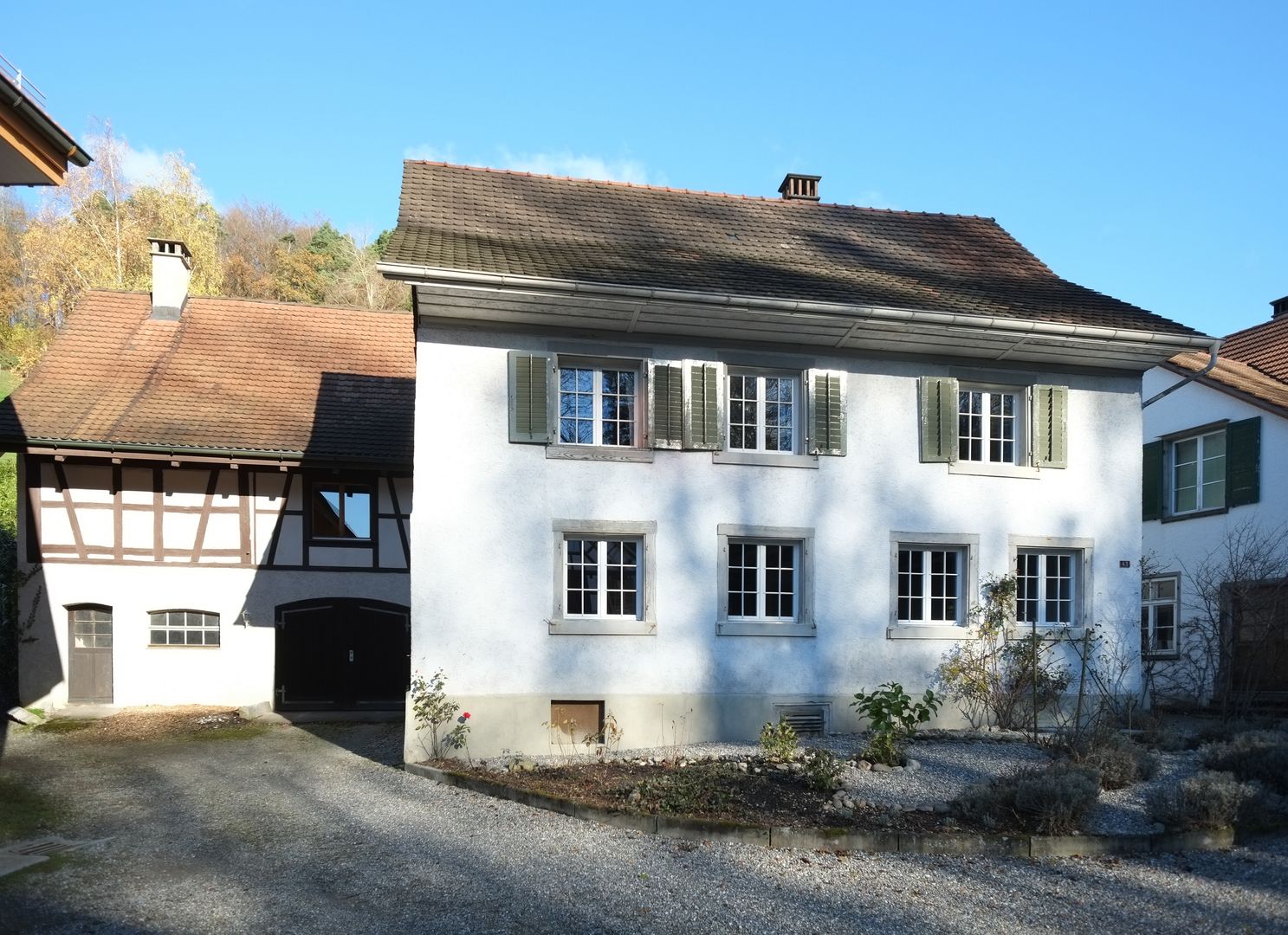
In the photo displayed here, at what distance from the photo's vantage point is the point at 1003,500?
492 inches

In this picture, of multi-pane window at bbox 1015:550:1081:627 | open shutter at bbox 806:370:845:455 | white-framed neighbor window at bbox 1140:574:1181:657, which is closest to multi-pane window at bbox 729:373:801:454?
open shutter at bbox 806:370:845:455

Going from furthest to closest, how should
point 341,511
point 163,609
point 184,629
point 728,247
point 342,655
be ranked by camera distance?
point 341,511 → point 342,655 → point 184,629 → point 163,609 → point 728,247

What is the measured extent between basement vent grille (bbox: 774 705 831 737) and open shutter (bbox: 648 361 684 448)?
325 centimetres

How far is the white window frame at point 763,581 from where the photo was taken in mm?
11633

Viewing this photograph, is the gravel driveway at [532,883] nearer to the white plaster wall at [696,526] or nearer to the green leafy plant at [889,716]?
the white plaster wall at [696,526]

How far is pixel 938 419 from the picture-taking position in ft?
40.6

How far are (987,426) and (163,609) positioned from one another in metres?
12.1

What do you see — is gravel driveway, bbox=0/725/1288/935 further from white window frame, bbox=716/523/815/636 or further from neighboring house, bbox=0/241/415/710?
neighboring house, bbox=0/241/415/710

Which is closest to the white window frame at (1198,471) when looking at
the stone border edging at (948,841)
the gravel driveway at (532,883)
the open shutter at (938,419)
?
the open shutter at (938,419)

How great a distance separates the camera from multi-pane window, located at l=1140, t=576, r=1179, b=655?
58.2 feet

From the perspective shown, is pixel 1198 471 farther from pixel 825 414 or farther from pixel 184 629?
pixel 184 629

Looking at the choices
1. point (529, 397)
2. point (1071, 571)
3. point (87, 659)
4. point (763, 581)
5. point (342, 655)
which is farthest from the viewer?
point (342, 655)

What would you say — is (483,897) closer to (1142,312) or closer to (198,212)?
(1142,312)

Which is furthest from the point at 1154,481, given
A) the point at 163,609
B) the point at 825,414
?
the point at 163,609
